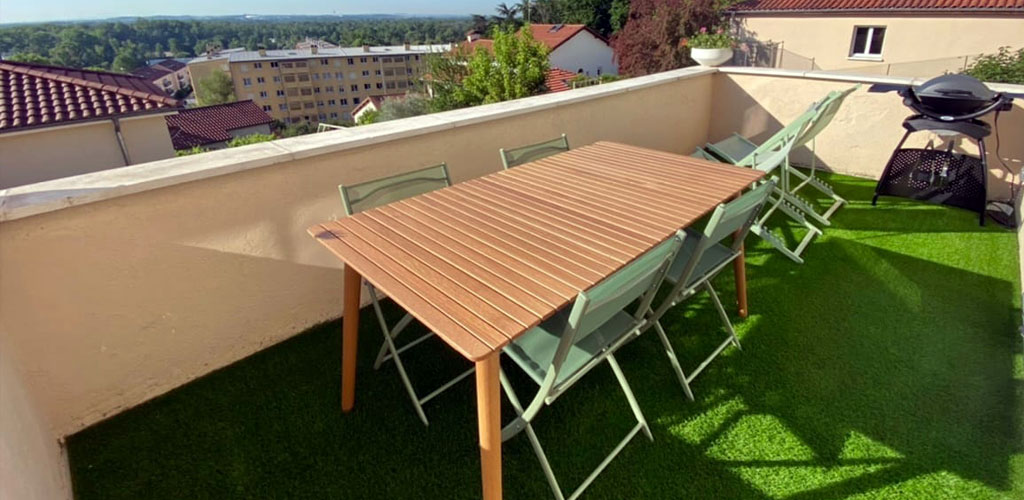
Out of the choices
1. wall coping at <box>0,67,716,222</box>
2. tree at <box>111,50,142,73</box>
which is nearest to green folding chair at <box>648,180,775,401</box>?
wall coping at <box>0,67,716,222</box>

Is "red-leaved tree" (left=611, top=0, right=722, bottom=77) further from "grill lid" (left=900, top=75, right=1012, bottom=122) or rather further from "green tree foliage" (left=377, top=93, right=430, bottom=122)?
"grill lid" (left=900, top=75, right=1012, bottom=122)

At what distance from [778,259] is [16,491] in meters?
3.85

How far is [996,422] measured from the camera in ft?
6.63

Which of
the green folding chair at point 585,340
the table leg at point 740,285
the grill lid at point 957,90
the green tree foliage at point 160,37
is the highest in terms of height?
the green tree foliage at point 160,37

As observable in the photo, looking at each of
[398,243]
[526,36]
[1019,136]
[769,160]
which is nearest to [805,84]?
[1019,136]

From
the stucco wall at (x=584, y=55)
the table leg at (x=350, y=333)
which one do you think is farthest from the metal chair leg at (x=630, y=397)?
the stucco wall at (x=584, y=55)

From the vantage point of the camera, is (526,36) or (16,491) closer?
(16,491)

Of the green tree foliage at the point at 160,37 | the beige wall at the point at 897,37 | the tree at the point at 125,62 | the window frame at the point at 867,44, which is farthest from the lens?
the tree at the point at 125,62

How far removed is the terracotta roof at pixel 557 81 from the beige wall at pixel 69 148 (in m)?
12.0

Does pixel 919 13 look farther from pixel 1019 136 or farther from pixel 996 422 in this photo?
pixel 996 422

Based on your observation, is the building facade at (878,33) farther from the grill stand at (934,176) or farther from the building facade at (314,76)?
the building facade at (314,76)

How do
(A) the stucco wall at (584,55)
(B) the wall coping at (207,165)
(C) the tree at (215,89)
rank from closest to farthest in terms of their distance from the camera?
(B) the wall coping at (207,165) < (A) the stucco wall at (584,55) < (C) the tree at (215,89)

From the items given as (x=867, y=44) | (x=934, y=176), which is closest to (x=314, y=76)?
(x=867, y=44)

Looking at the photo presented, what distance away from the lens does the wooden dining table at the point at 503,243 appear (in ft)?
4.53
